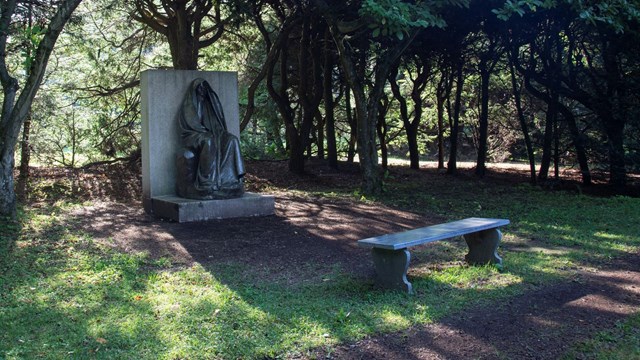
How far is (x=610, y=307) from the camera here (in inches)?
204

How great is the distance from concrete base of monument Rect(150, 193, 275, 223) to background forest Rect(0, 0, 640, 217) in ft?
9.13

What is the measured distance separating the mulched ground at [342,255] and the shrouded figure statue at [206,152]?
0.67m

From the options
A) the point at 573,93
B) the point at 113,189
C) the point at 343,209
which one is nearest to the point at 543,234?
the point at 343,209

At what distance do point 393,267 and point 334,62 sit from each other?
44.6 ft

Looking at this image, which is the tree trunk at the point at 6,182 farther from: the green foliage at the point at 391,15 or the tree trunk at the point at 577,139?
the tree trunk at the point at 577,139

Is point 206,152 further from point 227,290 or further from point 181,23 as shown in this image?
point 181,23

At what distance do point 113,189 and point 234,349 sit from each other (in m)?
9.66

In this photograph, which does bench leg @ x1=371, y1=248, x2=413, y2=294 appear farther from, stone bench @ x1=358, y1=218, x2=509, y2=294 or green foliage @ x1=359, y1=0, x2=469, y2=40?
green foliage @ x1=359, y1=0, x2=469, y2=40

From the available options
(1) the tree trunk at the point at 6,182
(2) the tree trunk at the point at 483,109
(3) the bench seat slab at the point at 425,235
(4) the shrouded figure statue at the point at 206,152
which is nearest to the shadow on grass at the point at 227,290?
(3) the bench seat slab at the point at 425,235

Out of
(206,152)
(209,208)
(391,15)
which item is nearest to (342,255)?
(209,208)

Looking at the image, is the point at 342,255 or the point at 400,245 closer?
the point at 400,245

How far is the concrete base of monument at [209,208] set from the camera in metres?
9.12

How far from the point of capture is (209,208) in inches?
368

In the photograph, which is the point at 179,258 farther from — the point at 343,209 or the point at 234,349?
the point at 343,209
